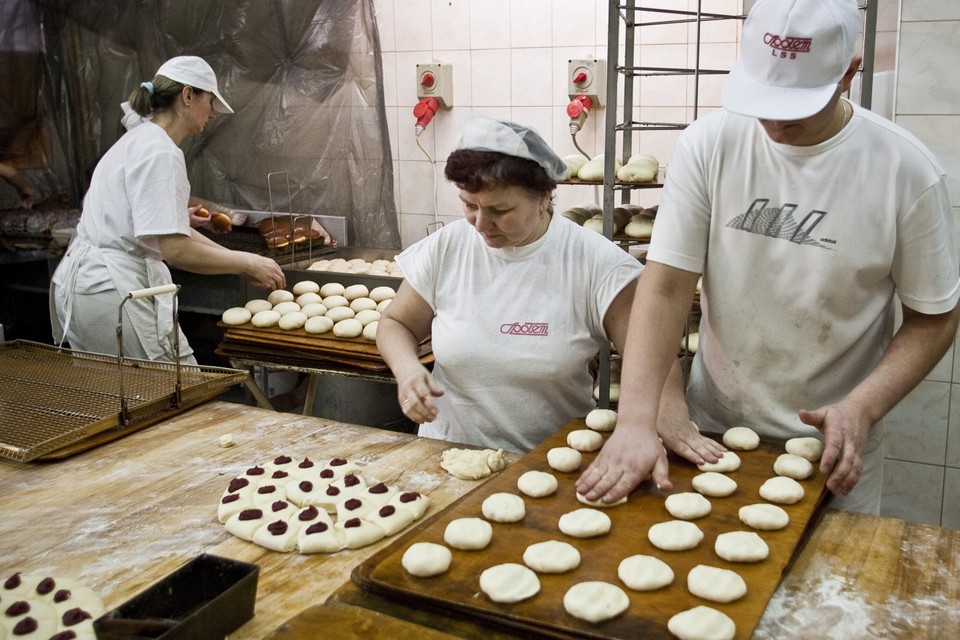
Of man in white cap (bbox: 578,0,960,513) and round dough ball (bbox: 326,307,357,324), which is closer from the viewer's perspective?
man in white cap (bbox: 578,0,960,513)

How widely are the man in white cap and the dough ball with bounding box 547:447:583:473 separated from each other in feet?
0.37

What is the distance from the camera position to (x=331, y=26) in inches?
176

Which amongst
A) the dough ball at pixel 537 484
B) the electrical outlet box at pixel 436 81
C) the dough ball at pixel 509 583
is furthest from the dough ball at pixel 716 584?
the electrical outlet box at pixel 436 81

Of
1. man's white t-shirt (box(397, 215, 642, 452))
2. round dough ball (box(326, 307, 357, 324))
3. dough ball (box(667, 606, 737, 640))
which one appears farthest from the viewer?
round dough ball (box(326, 307, 357, 324))

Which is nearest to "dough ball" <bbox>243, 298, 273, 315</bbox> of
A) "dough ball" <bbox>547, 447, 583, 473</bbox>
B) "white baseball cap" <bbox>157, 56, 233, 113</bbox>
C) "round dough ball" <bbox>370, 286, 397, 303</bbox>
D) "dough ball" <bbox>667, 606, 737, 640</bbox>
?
"round dough ball" <bbox>370, 286, 397, 303</bbox>

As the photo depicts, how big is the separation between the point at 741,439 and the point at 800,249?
42 cm

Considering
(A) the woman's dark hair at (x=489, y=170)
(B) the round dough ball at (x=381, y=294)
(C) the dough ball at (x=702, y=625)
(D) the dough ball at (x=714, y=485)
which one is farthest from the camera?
(B) the round dough ball at (x=381, y=294)

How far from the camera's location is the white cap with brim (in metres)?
1.99

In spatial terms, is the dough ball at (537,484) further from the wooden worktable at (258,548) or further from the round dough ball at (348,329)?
the round dough ball at (348,329)

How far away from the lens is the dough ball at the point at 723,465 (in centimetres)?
171

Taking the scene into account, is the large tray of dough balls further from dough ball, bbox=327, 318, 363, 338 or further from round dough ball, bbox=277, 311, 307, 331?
round dough ball, bbox=277, 311, 307, 331

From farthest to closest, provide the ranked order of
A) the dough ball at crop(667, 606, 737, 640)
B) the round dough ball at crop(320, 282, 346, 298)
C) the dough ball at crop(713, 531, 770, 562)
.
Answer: the round dough ball at crop(320, 282, 346, 298)
the dough ball at crop(713, 531, 770, 562)
the dough ball at crop(667, 606, 737, 640)

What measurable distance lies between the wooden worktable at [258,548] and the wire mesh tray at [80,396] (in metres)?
0.05

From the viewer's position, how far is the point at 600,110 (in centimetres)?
412
